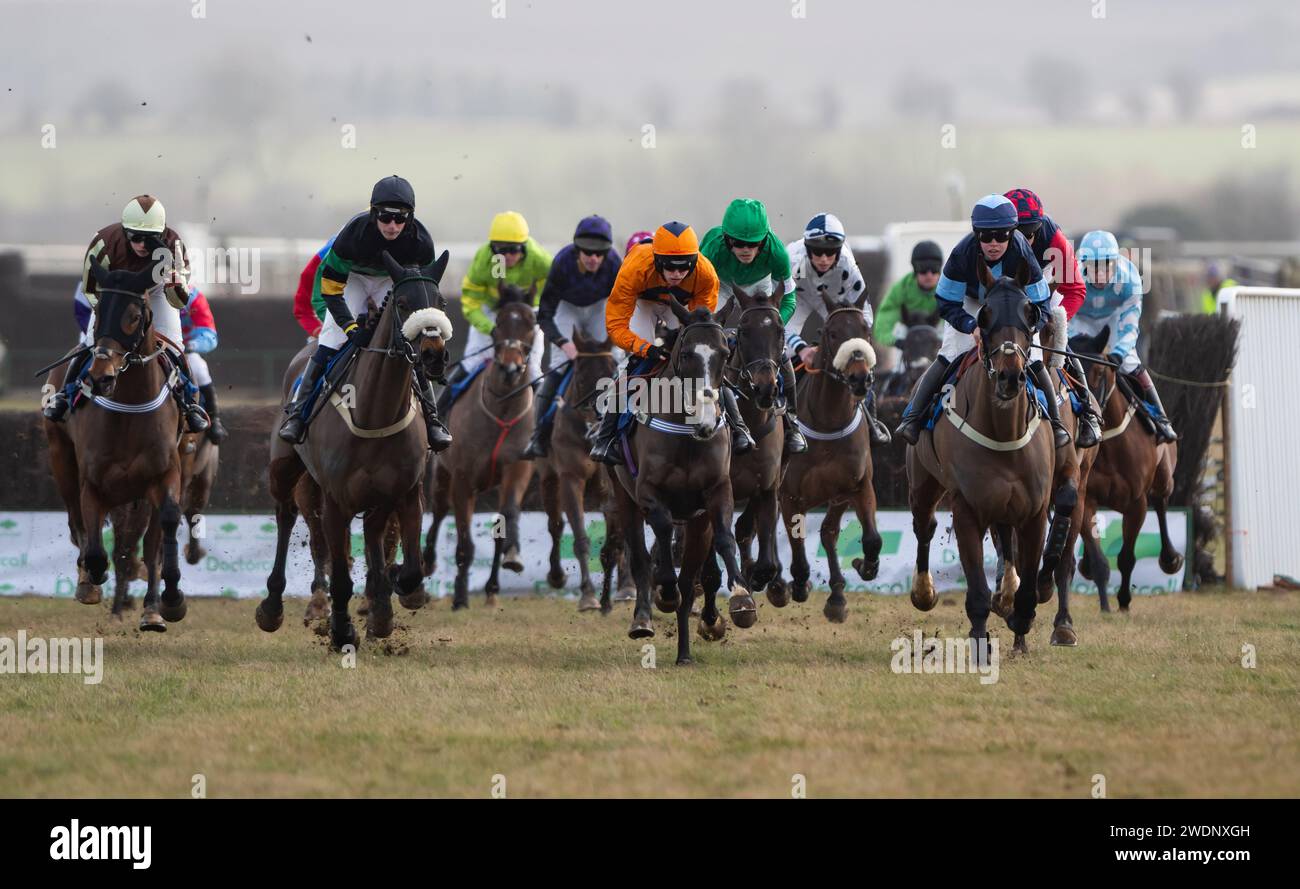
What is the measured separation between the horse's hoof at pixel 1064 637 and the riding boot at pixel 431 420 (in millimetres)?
4087

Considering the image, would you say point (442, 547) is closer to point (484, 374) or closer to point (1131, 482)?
point (484, 374)

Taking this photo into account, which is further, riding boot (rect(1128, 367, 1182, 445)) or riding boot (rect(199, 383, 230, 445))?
riding boot (rect(1128, 367, 1182, 445))

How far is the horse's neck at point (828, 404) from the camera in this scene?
11.7 meters

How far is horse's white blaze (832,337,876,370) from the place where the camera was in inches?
435

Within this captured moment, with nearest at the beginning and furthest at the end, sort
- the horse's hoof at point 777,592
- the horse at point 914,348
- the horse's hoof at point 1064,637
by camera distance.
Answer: the horse's hoof at point 1064,637 < the horse's hoof at point 777,592 < the horse at point 914,348

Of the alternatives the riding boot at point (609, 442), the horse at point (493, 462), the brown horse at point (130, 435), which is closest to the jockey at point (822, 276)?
the riding boot at point (609, 442)

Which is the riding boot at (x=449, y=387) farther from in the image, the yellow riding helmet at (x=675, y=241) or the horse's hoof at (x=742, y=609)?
the horse's hoof at (x=742, y=609)

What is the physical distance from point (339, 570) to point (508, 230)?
490cm

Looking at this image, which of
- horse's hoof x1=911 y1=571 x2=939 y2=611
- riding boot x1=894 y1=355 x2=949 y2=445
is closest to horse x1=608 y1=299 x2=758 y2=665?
riding boot x1=894 y1=355 x2=949 y2=445

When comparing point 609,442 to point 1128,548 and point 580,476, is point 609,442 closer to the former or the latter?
point 580,476

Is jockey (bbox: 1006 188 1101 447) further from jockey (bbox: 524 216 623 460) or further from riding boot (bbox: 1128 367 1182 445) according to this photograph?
jockey (bbox: 524 216 623 460)

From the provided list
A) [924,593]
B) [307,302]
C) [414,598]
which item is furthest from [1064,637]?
[307,302]

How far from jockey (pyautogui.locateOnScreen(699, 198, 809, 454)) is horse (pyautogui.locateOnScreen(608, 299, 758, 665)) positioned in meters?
1.10
